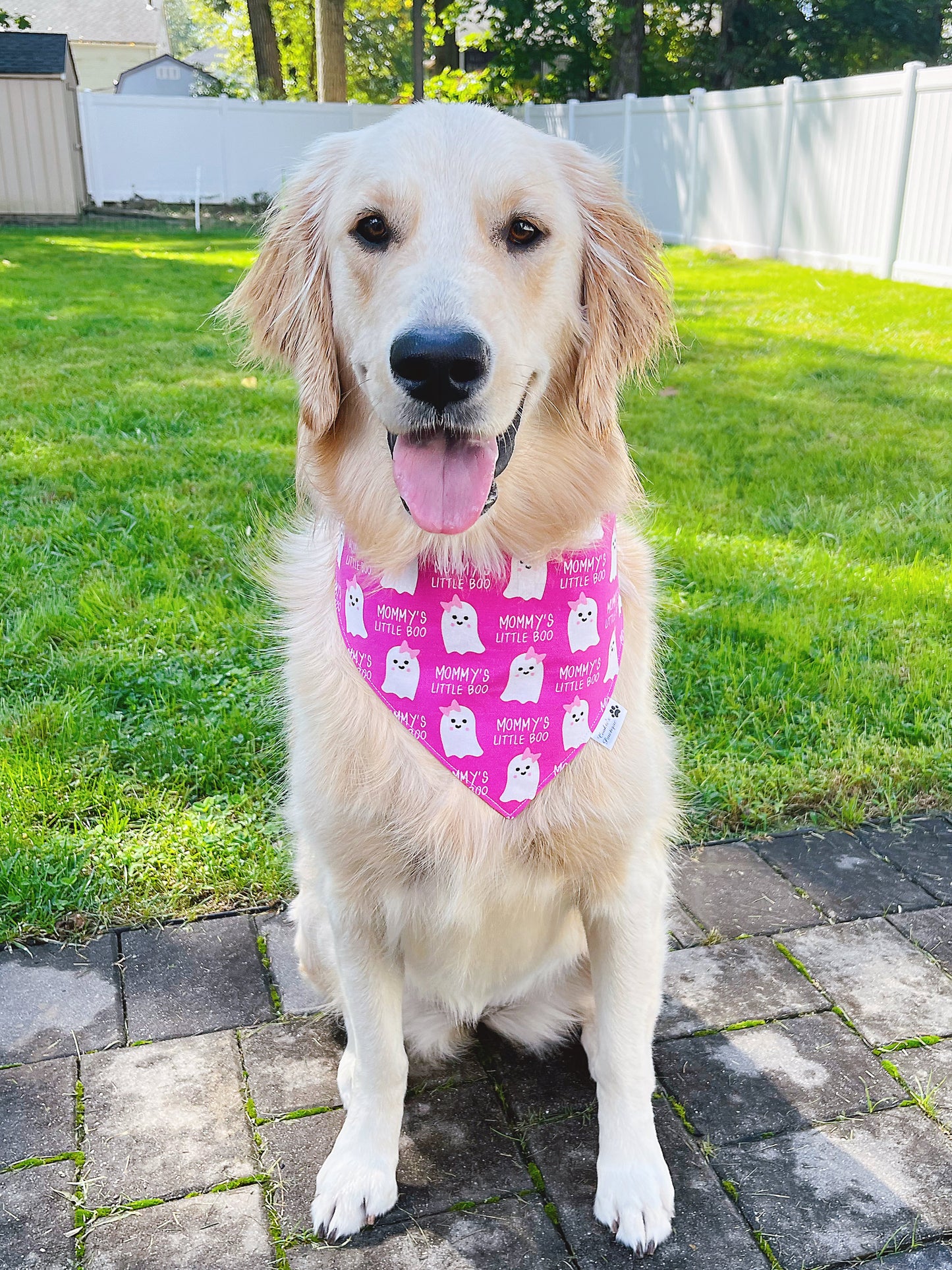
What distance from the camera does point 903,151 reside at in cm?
1089

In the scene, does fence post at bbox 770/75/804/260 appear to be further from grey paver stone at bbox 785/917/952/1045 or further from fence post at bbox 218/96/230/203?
grey paver stone at bbox 785/917/952/1045

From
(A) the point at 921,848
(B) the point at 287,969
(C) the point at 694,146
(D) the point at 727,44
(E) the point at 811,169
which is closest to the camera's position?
(B) the point at 287,969

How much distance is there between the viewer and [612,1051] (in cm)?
197

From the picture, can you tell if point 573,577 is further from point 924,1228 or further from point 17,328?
point 17,328

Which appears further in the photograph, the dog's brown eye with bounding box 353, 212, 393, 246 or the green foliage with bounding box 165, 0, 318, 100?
the green foliage with bounding box 165, 0, 318, 100

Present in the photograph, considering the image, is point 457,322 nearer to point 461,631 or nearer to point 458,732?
point 461,631

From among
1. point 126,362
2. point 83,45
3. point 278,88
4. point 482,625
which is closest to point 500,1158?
point 482,625

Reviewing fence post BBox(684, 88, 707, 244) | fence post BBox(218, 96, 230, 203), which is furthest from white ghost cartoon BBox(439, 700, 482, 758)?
fence post BBox(218, 96, 230, 203)

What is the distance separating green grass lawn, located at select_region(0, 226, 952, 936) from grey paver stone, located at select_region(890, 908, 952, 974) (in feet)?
1.44

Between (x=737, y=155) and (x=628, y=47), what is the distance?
8246 mm

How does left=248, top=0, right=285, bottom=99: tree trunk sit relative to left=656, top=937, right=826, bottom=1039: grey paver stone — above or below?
above

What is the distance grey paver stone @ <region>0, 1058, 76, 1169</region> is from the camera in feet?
6.57

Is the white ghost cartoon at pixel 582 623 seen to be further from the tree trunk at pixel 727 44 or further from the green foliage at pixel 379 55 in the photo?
the green foliage at pixel 379 55

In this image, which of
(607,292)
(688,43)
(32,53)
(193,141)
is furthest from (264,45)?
(607,292)
